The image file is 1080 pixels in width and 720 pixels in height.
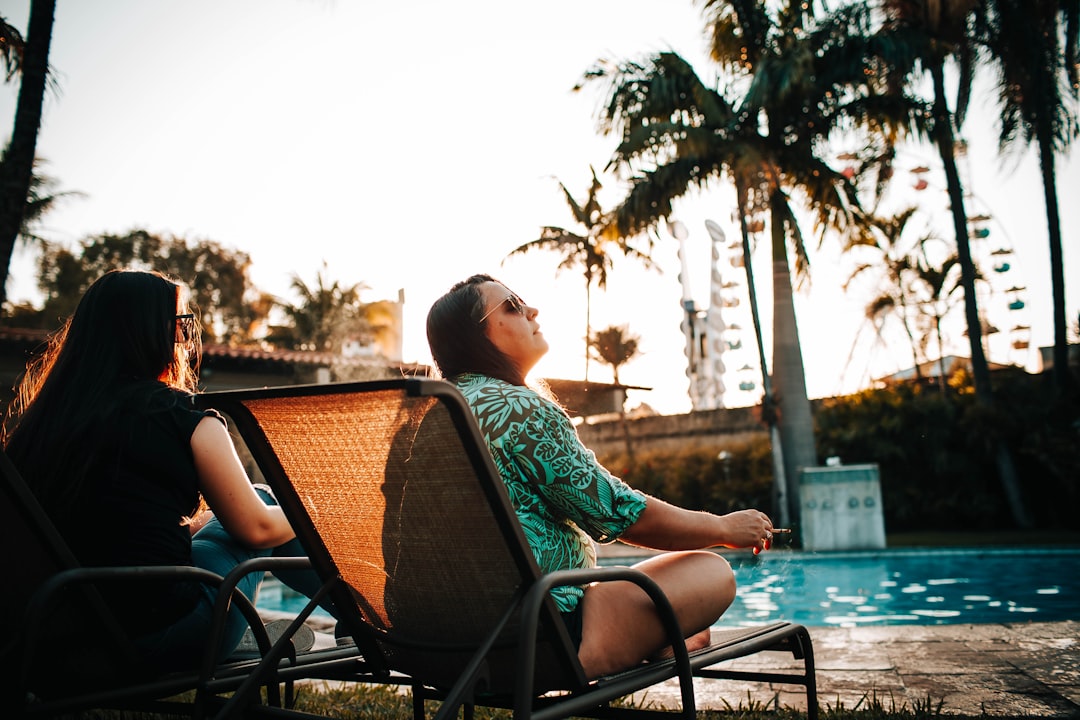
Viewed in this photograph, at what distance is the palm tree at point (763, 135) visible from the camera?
45.9 ft

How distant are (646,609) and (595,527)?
19cm

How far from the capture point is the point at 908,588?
9359 mm

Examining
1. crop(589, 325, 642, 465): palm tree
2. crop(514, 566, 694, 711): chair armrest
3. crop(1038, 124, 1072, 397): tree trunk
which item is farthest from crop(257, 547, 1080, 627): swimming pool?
crop(589, 325, 642, 465): palm tree

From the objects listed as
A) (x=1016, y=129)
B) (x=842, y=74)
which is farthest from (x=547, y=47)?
(x=1016, y=129)

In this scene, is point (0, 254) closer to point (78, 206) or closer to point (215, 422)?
point (215, 422)

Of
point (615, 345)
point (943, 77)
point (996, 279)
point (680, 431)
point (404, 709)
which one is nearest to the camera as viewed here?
point (404, 709)

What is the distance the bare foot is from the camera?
5.39 ft

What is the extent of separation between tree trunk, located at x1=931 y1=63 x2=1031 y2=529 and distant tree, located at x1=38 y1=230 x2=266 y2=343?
79.1 feet

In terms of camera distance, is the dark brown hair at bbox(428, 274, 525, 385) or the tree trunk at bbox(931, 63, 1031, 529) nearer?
the dark brown hair at bbox(428, 274, 525, 385)

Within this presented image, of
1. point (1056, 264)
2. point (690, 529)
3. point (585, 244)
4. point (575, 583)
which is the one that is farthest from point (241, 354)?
point (575, 583)

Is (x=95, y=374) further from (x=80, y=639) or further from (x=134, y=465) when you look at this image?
(x=80, y=639)

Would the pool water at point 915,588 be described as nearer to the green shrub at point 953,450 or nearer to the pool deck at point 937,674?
the pool deck at point 937,674

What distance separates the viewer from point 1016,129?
1393 cm

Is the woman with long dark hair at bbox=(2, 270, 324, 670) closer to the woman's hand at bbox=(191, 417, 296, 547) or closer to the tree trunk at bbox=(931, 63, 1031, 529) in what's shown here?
the woman's hand at bbox=(191, 417, 296, 547)
